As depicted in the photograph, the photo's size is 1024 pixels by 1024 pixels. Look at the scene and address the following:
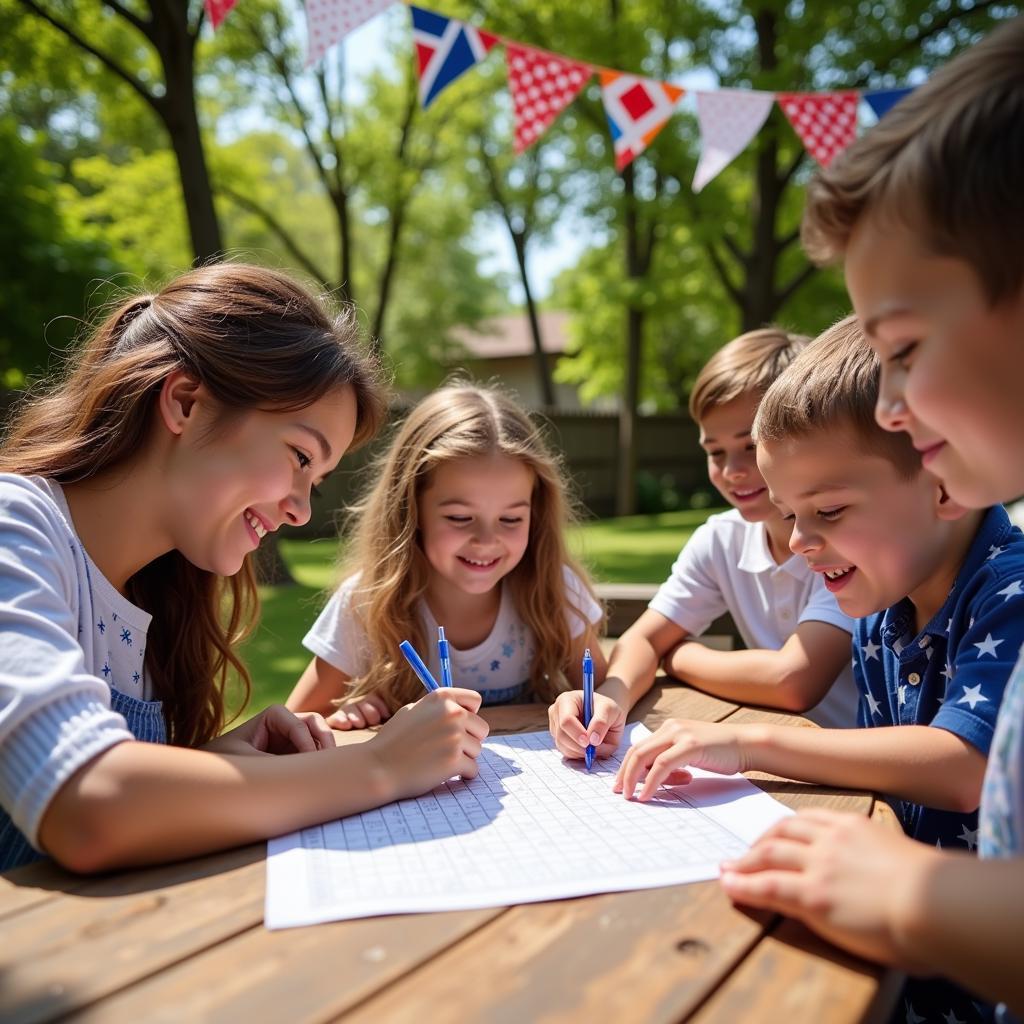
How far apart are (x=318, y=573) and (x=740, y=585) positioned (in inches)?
241

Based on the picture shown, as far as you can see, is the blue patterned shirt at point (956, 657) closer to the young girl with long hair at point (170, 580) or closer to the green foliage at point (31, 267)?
the young girl with long hair at point (170, 580)

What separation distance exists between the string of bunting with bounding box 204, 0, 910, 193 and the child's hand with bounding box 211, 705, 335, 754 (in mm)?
3437

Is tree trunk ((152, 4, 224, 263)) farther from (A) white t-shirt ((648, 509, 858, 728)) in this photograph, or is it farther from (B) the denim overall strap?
(B) the denim overall strap

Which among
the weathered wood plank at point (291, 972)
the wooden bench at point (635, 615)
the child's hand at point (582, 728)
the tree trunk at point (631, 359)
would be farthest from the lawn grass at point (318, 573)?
the weathered wood plank at point (291, 972)

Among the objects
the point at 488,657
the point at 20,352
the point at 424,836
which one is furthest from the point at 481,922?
the point at 20,352

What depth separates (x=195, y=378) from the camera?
4.45 ft

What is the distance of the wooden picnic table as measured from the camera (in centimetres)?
66

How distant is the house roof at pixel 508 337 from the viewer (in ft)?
90.6

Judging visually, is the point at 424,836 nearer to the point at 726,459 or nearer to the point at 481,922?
the point at 481,922

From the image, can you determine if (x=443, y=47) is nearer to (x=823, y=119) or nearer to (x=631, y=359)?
(x=823, y=119)

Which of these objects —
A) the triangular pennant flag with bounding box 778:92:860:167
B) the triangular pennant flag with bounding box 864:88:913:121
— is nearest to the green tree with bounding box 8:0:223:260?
the triangular pennant flag with bounding box 778:92:860:167

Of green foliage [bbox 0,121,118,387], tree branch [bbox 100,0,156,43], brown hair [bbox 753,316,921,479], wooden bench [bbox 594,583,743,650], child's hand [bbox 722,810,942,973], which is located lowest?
wooden bench [bbox 594,583,743,650]

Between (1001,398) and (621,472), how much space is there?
494 inches

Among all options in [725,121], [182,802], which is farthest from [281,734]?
[725,121]
